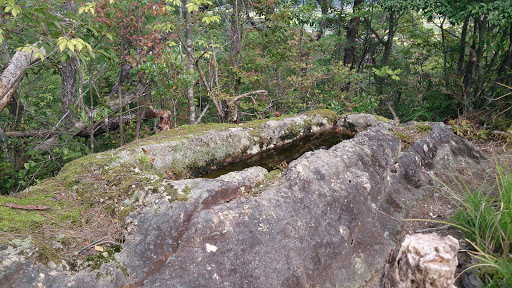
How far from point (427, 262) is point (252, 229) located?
4.16 ft

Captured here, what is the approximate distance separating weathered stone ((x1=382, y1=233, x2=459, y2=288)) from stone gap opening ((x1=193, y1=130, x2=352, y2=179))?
1.91m

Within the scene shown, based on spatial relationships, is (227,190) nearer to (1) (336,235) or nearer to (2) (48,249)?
(1) (336,235)

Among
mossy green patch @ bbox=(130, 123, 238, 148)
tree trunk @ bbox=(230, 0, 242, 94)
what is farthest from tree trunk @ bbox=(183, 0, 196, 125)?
mossy green patch @ bbox=(130, 123, 238, 148)

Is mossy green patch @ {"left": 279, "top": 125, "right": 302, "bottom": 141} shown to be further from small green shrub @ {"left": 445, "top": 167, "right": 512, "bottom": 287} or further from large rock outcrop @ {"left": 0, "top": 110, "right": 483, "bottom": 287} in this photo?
small green shrub @ {"left": 445, "top": 167, "right": 512, "bottom": 287}

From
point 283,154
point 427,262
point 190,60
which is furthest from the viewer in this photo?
point 190,60

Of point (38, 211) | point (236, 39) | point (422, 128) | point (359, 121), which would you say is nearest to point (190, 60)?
point (236, 39)

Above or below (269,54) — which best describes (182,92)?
below

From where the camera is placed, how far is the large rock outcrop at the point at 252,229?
2100mm

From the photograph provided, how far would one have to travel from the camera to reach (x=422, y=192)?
384 cm

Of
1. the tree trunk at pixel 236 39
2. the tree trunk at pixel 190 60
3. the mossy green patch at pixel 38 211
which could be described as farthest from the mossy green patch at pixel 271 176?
the tree trunk at pixel 236 39

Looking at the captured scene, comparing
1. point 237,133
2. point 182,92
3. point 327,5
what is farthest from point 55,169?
point 327,5

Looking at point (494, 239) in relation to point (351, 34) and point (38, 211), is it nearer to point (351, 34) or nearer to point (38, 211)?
point (38, 211)

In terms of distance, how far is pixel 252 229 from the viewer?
96.7 inches

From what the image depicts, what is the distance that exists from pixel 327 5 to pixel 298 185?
7913 millimetres
